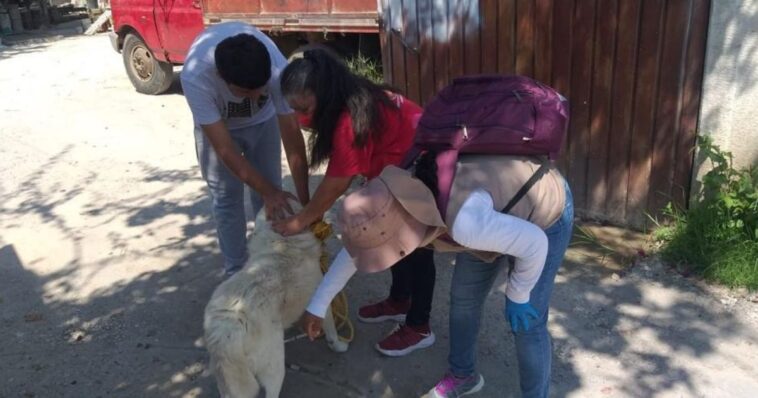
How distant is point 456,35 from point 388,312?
2505 mm

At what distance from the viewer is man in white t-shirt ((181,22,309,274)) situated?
3.03m

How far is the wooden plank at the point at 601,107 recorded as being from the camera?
4352mm

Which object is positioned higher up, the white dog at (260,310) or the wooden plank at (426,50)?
the wooden plank at (426,50)

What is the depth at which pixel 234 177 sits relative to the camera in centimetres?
378

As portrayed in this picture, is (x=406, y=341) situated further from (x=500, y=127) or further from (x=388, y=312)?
(x=500, y=127)

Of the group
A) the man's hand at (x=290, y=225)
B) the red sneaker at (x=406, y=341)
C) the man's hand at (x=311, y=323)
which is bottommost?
the red sneaker at (x=406, y=341)

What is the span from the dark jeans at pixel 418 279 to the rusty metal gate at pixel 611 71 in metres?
1.88

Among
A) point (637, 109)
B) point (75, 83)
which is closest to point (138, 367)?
point (637, 109)

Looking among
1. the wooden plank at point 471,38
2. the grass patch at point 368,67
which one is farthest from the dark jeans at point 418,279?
the grass patch at point 368,67

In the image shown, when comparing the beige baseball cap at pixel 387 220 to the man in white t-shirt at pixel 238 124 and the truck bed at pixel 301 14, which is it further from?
the truck bed at pixel 301 14

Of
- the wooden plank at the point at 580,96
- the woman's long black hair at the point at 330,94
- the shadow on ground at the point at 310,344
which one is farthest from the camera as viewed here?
the wooden plank at the point at 580,96

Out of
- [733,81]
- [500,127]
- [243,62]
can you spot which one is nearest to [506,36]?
[733,81]

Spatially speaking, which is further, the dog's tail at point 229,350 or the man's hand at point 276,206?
the man's hand at point 276,206

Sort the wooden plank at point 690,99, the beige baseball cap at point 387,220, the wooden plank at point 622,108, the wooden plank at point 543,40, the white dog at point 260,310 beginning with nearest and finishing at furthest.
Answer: the beige baseball cap at point 387,220, the white dog at point 260,310, the wooden plank at point 690,99, the wooden plank at point 622,108, the wooden plank at point 543,40
